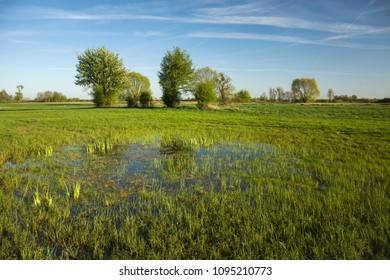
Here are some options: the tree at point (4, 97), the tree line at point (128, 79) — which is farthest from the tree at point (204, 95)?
the tree at point (4, 97)

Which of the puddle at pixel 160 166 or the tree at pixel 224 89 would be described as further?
the tree at pixel 224 89

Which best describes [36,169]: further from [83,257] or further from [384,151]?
[384,151]

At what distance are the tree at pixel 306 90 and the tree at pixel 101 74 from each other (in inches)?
2288

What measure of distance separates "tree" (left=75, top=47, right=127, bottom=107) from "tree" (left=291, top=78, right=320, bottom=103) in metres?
58.1

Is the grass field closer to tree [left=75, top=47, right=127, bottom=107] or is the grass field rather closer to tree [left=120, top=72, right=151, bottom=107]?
tree [left=75, top=47, right=127, bottom=107]

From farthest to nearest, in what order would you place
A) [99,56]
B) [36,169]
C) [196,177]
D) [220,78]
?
[220,78], [99,56], [36,169], [196,177]

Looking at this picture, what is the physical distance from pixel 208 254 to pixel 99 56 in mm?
51960

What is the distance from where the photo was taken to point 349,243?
11.0 feet

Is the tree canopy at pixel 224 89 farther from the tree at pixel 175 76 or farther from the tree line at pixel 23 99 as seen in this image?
the tree line at pixel 23 99

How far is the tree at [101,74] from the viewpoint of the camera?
149 feet

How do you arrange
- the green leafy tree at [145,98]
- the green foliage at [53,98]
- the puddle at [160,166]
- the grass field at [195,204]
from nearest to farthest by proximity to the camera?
the grass field at [195,204], the puddle at [160,166], the green leafy tree at [145,98], the green foliage at [53,98]

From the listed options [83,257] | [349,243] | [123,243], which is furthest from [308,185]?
[83,257]

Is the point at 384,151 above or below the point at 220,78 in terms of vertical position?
below

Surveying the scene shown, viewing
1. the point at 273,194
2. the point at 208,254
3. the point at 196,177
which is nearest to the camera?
the point at 208,254
